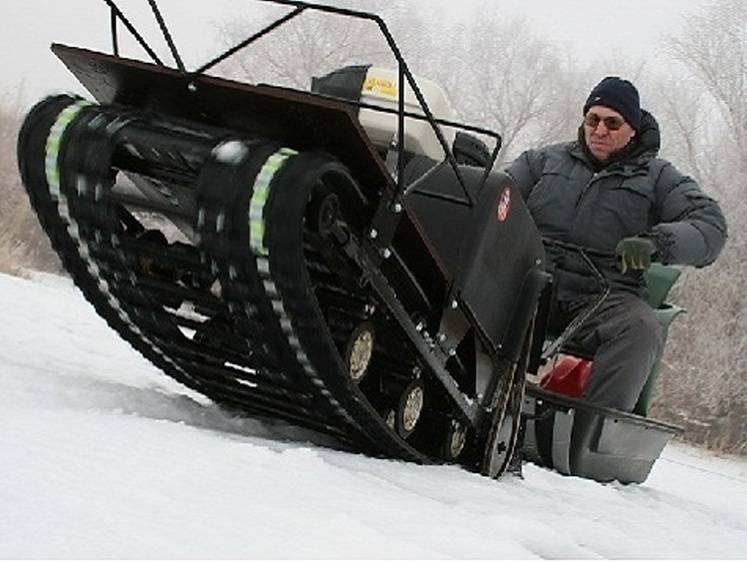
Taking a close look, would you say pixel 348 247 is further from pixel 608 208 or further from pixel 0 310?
pixel 0 310

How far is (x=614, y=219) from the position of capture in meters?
4.84

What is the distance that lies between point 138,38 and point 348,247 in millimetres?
816

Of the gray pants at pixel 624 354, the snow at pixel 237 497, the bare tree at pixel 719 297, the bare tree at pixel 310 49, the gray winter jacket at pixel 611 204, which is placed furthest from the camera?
the bare tree at pixel 310 49

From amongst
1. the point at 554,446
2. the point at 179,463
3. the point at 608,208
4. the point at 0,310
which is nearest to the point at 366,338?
the point at 179,463

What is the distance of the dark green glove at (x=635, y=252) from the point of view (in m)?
4.16

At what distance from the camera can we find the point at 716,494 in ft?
21.9

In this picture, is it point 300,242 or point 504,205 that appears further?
point 504,205

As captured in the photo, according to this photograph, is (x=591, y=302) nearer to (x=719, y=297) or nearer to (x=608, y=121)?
(x=608, y=121)

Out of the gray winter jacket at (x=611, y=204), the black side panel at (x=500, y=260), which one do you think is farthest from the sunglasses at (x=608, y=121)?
the black side panel at (x=500, y=260)

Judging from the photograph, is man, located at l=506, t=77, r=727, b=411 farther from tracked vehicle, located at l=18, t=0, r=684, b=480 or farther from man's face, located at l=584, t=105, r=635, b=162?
tracked vehicle, located at l=18, t=0, r=684, b=480

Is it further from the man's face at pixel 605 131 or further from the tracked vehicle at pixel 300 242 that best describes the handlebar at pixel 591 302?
the man's face at pixel 605 131

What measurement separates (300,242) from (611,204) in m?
2.43

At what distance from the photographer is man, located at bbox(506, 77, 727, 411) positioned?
14.5 feet

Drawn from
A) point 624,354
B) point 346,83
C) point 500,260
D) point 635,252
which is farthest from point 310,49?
point 500,260
